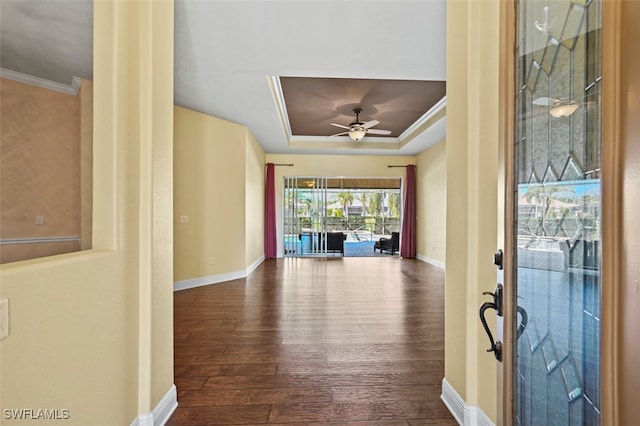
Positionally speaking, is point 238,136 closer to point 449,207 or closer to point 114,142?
point 114,142

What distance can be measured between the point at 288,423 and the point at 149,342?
0.90m

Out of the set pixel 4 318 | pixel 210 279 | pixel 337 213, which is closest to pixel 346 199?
pixel 337 213

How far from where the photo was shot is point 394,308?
3.49 m

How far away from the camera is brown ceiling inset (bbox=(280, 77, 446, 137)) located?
12.6 feet

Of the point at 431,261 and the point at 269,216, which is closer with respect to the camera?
the point at 431,261

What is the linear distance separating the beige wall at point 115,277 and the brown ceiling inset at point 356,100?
8.31 ft

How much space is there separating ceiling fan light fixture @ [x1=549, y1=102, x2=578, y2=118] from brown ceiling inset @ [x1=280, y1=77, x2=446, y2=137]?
3127mm

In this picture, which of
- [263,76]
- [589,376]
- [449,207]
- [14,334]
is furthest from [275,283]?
[589,376]

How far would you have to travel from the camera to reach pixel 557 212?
94 cm

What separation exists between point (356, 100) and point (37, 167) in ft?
14.7

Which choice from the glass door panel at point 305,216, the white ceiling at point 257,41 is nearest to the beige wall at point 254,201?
the glass door panel at point 305,216

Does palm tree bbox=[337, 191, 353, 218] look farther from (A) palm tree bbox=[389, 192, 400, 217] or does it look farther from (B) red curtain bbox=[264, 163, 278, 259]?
(B) red curtain bbox=[264, 163, 278, 259]

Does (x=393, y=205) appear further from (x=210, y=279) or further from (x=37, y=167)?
(x=37, y=167)

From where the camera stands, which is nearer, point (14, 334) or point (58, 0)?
point (14, 334)
